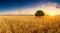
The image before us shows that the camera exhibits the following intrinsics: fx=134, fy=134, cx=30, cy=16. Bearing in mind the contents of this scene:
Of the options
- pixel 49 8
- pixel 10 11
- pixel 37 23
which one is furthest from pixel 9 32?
pixel 49 8

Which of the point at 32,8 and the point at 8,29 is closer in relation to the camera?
the point at 8,29

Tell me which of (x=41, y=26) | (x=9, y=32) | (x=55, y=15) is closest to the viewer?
(x=9, y=32)

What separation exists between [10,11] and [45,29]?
0.93 meters

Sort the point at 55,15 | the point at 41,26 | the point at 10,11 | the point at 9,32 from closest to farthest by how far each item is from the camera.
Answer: the point at 9,32 < the point at 41,26 < the point at 55,15 < the point at 10,11

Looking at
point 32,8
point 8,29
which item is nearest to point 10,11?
point 32,8

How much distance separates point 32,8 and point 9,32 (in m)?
0.80

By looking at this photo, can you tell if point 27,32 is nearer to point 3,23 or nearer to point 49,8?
point 3,23

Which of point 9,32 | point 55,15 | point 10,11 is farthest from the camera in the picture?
point 10,11

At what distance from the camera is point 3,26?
2346 mm

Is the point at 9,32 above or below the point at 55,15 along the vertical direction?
below

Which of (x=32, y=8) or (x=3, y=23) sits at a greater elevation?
(x=32, y=8)

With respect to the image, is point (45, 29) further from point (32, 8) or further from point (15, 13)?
point (15, 13)

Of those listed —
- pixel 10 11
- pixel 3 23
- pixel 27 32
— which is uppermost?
pixel 10 11

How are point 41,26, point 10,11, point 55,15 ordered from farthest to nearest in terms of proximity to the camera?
point 10,11 < point 55,15 < point 41,26
